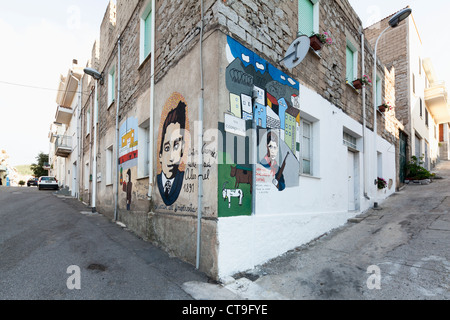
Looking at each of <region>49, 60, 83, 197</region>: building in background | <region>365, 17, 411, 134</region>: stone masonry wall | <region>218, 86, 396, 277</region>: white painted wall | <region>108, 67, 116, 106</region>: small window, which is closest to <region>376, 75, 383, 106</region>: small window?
<region>218, 86, 396, 277</region>: white painted wall

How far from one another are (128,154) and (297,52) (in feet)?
16.4

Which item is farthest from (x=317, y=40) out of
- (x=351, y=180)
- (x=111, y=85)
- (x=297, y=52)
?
(x=111, y=85)

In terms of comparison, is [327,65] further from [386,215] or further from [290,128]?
[386,215]

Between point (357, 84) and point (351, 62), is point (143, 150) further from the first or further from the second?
point (351, 62)

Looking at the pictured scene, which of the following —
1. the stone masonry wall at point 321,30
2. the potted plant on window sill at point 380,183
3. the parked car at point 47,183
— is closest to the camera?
the stone masonry wall at point 321,30

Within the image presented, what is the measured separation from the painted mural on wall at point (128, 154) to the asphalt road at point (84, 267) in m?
1.31

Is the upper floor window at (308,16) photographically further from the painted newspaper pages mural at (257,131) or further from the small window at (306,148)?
the small window at (306,148)

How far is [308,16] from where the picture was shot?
641 centimetres

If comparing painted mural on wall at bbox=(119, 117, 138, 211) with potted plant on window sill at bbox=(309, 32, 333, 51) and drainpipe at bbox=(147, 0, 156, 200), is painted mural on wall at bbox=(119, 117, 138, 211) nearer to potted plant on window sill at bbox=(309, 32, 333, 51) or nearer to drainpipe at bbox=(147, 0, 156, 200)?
drainpipe at bbox=(147, 0, 156, 200)

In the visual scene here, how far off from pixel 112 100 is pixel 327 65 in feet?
23.0

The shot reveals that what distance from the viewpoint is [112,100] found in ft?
30.4

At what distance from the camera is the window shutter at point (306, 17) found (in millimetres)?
6078

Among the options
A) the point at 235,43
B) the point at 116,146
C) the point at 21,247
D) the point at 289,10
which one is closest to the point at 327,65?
the point at 289,10

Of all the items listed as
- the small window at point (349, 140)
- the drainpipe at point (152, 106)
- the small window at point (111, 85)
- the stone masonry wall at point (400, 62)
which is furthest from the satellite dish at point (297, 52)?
the stone masonry wall at point (400, 62)
